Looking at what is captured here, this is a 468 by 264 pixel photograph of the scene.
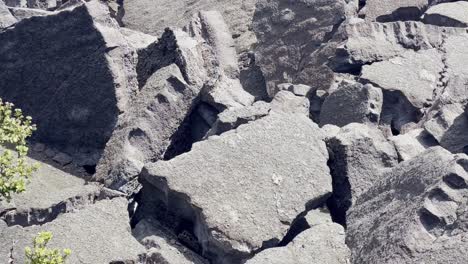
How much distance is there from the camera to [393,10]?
544 inches

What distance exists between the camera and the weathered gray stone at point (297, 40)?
12938 millimetres

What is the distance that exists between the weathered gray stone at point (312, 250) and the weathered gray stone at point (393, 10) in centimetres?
598

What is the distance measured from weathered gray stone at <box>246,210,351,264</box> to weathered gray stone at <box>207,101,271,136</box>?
2.15 meters

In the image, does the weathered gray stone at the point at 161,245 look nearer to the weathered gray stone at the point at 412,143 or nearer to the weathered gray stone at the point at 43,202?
the weathered gray stone at the point at 43,202

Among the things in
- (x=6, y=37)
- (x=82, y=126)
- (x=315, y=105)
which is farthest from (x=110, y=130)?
(x=315, y=105)

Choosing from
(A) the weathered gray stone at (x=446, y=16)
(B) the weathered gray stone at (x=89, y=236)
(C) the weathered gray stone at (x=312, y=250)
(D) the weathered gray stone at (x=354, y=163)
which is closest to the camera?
(C) the weathered gray stone at (x=312, y=250)

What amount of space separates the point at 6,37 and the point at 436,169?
715 cm

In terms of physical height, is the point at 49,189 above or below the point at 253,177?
below

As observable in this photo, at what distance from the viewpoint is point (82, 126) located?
1154cm

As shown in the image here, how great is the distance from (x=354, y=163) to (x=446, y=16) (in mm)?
4696

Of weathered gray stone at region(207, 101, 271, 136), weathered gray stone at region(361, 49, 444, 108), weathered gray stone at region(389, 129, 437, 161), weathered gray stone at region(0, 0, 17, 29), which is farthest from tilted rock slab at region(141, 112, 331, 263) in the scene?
weathered gray stone at region(0, 0, 17, 29)

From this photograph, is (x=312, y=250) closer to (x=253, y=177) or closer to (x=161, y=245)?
(x=253, y=177)

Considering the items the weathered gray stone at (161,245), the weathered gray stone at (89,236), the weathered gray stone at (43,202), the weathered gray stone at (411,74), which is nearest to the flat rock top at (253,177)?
the weathered gray stone at (161,245)

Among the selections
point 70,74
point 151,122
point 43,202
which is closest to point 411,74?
point 151,122
